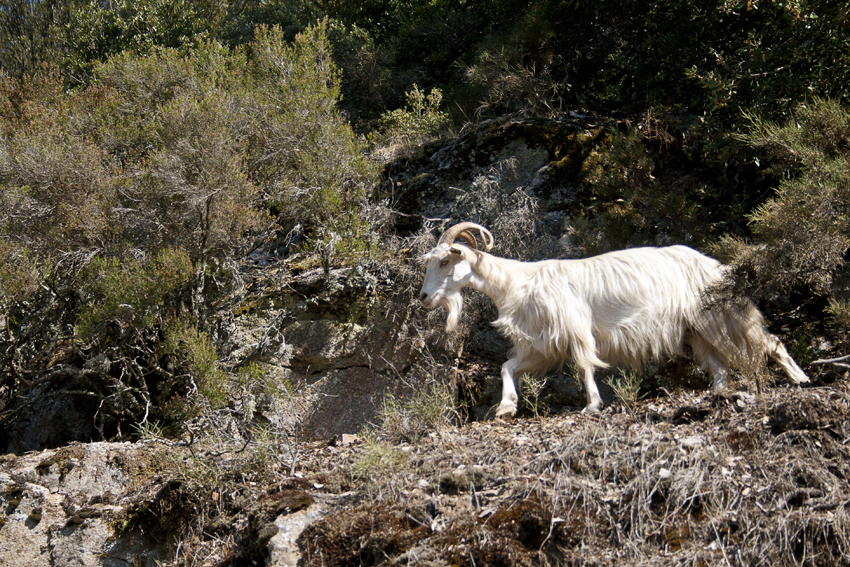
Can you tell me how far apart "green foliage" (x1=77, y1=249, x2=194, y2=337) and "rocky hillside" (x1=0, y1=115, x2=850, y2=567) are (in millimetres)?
512

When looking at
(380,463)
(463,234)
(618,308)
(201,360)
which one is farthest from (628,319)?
(201,360)

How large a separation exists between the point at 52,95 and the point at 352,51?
5.05 metres

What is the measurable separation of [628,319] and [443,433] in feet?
6.14

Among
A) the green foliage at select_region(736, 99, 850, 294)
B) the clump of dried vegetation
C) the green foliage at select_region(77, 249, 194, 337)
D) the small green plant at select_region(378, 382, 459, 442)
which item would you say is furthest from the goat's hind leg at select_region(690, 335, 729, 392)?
the green foliage at select_region(77, 249, 194, 337)

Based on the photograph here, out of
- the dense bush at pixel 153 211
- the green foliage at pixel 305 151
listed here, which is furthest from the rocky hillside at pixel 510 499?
the green foliage at pixel 305 151

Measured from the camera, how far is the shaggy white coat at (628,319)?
17.2 feet

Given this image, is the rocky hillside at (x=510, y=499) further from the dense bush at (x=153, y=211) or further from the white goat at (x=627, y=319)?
the dense bush at (x=153, y=211)

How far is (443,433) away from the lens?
4.63 meters

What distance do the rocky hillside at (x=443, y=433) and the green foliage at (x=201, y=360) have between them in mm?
109

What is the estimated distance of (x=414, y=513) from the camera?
3793mm

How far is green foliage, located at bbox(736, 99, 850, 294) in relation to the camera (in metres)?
4.82

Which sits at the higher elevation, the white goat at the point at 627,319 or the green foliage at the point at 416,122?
the green foliage at the point at 416,122

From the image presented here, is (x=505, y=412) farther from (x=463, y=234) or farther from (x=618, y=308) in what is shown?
(x=463, y=234)

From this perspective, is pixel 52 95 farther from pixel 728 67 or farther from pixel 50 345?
pixel 728 67
